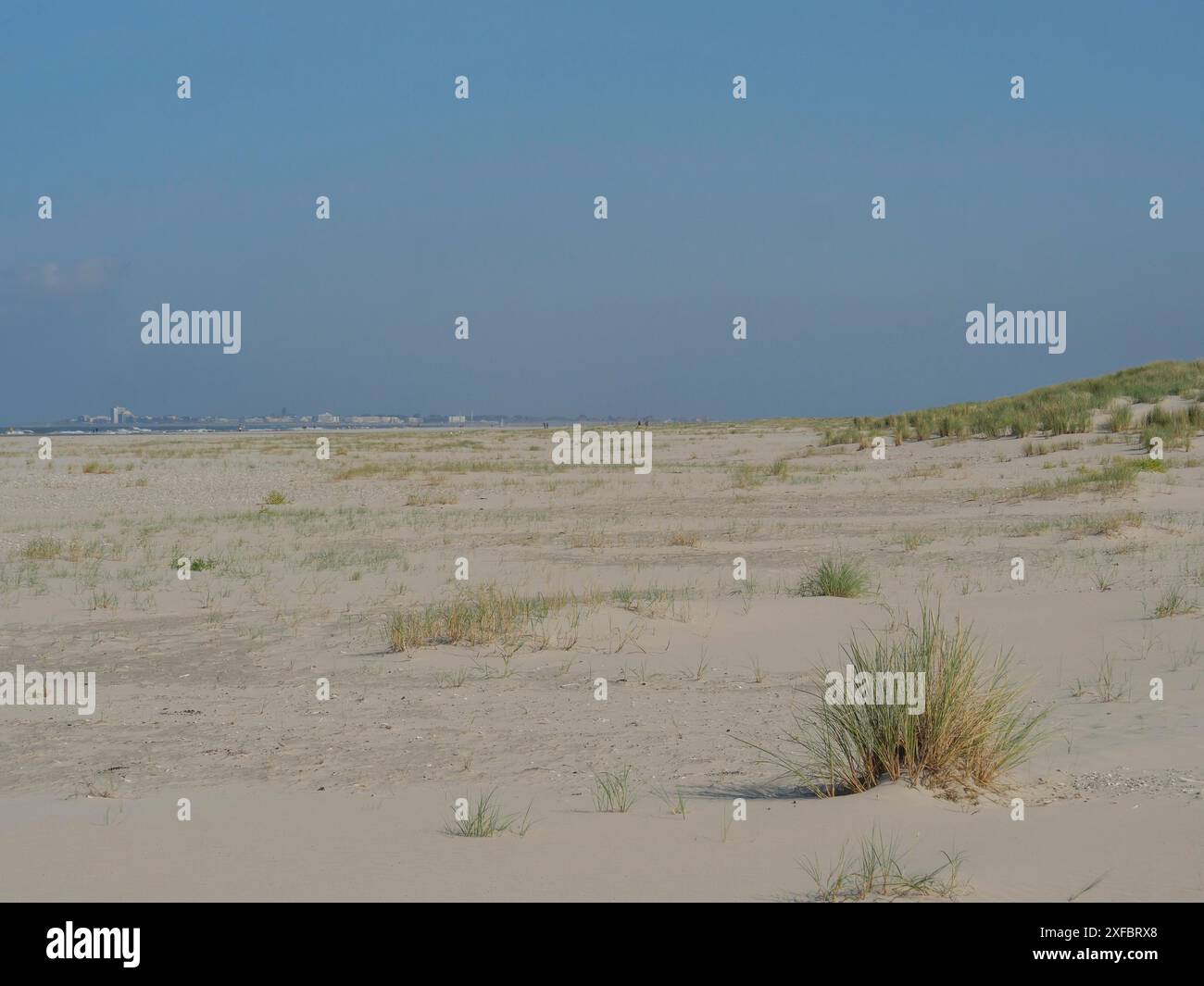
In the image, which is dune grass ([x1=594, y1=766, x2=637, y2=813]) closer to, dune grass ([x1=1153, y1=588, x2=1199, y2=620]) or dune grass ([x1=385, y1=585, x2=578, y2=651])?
dune grass ([x1=385, y1=585, x2=578, y2=651])

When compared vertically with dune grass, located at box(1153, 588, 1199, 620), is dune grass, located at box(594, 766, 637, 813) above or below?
below

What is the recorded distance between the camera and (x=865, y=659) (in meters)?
6.22

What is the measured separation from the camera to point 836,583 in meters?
11.6

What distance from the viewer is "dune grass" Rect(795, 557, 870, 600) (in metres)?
11.5

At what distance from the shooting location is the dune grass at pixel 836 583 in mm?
11531

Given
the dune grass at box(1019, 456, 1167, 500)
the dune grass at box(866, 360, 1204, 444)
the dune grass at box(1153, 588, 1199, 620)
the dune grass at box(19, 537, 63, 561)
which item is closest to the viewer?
the dune grass at box(1153, 588, 1199, 620)

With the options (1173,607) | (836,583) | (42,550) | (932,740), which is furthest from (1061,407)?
(932,740)

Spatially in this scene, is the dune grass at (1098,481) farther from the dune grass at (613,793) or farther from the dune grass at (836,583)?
the dune grass at (613,793)

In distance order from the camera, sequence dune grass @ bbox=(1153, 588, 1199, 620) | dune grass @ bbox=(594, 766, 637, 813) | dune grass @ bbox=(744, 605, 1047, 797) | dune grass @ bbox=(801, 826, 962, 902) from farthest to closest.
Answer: dune grass @ bbox=(1153, 588, 1199, 620)
dune grass @ bbox=(744, 605, 1047, 797)
dune grass @ bbox=(594, 766, 637, 813)
dune grass @ bbox=(801, 826, 962, 902)

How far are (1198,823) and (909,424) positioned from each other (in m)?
34.3

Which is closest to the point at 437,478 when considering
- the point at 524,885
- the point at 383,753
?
the point at 383,753

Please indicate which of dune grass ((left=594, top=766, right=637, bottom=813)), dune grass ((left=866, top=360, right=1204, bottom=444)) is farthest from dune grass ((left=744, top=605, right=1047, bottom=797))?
dune grass ((left=866, top=360, right=1204, bottom=444))

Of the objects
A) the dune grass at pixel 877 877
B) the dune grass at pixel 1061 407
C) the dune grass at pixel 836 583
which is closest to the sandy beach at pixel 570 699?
the dune grass at pixel 877 877

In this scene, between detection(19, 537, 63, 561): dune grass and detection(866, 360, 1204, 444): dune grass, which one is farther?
detection(866, 360, 1204, 444): dune grass
